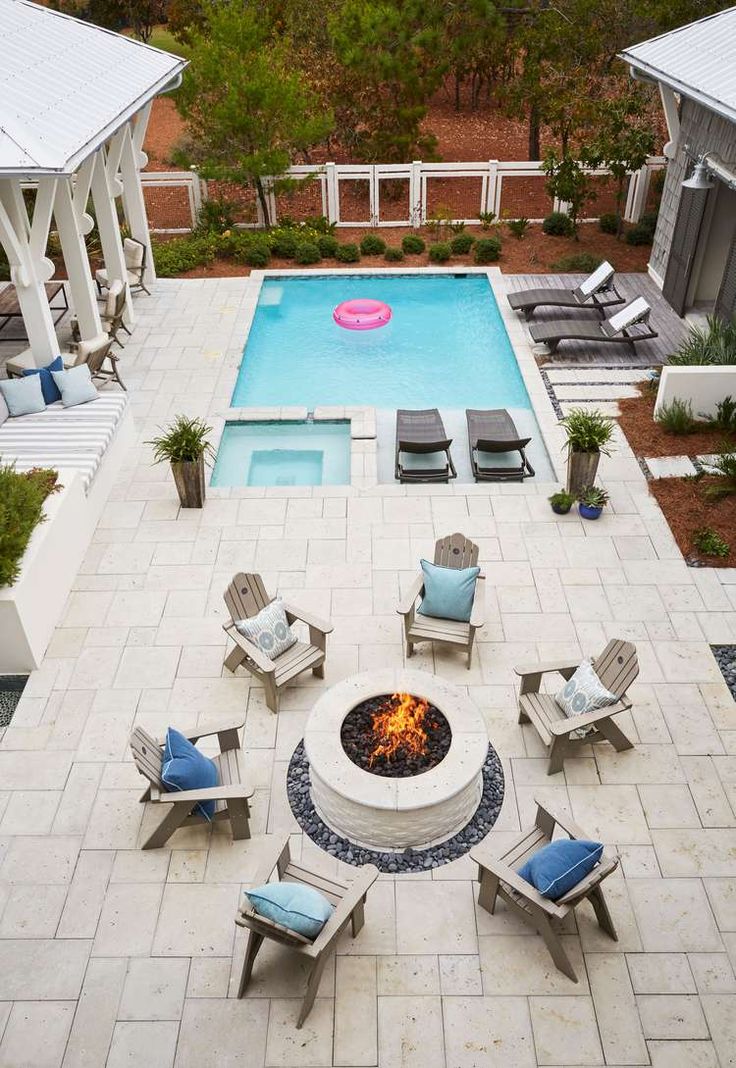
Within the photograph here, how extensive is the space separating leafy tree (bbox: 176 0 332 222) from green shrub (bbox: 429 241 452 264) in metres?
3.62

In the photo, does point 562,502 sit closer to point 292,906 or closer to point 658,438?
point 658,438

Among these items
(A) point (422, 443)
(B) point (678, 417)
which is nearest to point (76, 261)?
(A) point (422, 443)

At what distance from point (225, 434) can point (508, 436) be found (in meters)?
3.90

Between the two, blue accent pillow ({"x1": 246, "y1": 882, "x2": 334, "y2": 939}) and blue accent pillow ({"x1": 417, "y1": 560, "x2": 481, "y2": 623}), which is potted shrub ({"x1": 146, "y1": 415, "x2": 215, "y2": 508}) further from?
blue accent pillow ({"x1": 246, "y1": 882, "x2": 334, "y2": 939})

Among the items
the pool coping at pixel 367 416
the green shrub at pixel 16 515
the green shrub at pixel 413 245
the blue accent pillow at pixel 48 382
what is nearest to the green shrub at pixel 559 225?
the green shrub at pixel 413 245

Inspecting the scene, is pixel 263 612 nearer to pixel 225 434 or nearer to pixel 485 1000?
pixel 485 1000

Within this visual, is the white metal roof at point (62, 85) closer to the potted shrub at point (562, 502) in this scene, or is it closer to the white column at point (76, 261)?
the white column at point (76, 261)

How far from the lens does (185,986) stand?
557cm

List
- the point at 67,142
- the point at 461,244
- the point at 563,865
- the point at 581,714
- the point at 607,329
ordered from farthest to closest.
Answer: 1. the point at 461,244
2. the point at 607,329
3. the point at 67,142
4. the point at 581,714
5. the point at 563,865

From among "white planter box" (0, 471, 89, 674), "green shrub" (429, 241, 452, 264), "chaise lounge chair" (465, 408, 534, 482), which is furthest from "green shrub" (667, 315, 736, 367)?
"white planter box" (0, 471, 89, 674)

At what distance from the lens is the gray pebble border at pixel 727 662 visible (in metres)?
7.83

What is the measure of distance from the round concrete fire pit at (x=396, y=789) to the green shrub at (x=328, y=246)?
1321cm

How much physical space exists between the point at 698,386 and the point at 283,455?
5575mm

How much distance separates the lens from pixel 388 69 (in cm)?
2086
